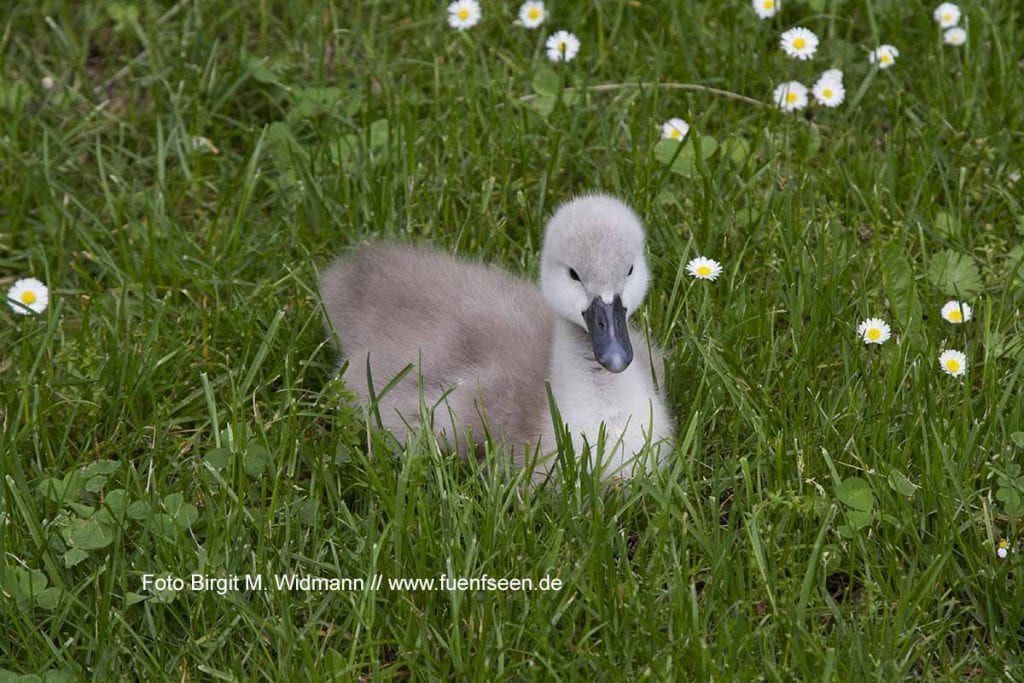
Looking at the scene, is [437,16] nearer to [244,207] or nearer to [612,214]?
[244,207]

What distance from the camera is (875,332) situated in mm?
4004

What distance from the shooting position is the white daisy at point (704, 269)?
165 inches

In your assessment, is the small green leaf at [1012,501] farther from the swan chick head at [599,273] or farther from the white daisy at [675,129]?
the white daisy at [675,129]

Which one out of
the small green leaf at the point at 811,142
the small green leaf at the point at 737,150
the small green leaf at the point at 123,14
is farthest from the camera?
the small green leaf at the point at 123,14

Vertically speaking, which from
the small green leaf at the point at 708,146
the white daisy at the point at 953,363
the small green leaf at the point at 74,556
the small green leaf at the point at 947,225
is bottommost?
the small green leaf at the point at 74,556

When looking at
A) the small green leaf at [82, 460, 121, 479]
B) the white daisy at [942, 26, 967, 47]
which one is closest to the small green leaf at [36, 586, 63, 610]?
the small green leaf at [82, 460, 121, 479]

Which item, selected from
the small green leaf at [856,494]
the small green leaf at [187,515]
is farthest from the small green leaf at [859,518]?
the small green leaf at [187,515]

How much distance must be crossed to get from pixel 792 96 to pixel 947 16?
23.8 inches

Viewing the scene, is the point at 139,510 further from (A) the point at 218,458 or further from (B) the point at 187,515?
(A) the point at 218,458

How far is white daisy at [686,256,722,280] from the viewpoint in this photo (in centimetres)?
418

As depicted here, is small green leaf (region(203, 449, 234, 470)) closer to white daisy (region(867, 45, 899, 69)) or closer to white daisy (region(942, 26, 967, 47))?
white daisy (region(867, 45, 899, 69))

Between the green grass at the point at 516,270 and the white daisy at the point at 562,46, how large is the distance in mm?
69

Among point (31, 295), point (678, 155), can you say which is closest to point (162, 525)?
point (31, 295)

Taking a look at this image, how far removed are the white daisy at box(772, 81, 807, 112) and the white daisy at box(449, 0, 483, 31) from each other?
3.35ft
